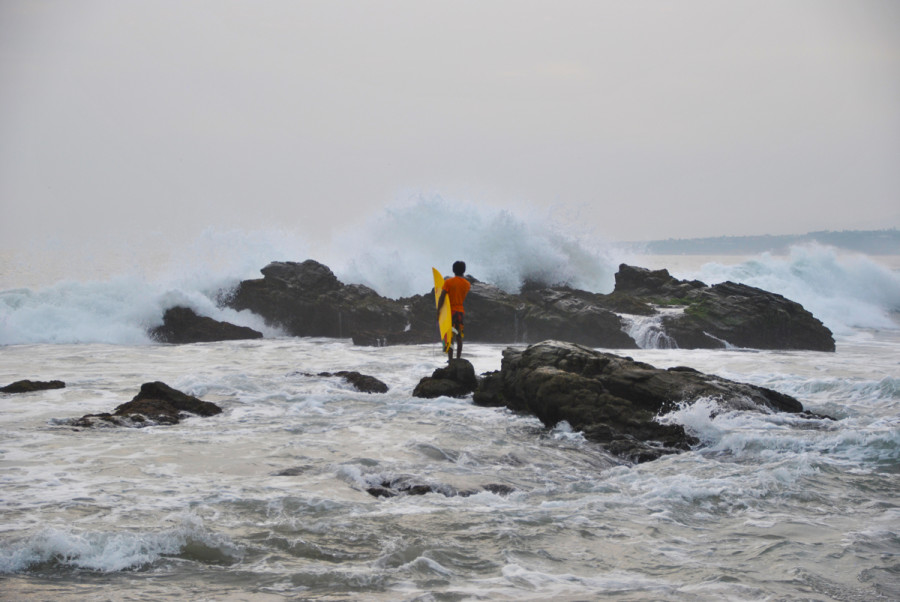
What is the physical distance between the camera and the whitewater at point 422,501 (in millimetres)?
4113

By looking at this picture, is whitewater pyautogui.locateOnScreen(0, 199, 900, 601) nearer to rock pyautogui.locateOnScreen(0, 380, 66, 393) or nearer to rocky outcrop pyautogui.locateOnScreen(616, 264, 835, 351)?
rock pyautogui.locateOnScreen(0, 380, 66, 393)

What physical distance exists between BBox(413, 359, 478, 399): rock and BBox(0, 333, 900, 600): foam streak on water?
63cm

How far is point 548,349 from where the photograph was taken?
10.0 m

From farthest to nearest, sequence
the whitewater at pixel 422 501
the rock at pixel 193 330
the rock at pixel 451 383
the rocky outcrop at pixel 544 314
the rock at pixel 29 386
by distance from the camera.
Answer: the rock at pixel 193 330 < the rocky outcrop at pixel 544 314 < the rock at pixel 451 383 < the rock at pixel 29 386 < the whitewater at pixel 422 501

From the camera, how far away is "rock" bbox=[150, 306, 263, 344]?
18516 mm

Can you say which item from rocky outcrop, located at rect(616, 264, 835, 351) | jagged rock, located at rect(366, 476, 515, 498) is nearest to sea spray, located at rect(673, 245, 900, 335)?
rocky outcrop, located at rect(616, 264, 835, 351)

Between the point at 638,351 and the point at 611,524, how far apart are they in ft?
40.0

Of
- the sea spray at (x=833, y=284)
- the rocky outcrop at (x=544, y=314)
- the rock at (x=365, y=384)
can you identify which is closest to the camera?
the rock at (x=365, y=384)

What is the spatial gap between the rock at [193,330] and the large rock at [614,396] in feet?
34.8

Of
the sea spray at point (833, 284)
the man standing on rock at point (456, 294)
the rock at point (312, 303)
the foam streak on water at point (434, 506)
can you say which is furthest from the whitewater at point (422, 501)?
the sea spray at point (833, 284)

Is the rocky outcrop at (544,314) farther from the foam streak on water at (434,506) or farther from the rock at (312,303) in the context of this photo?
the foam streak on water at (434,506)

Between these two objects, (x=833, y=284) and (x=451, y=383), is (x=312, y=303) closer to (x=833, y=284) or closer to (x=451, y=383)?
(x=451, y=383)

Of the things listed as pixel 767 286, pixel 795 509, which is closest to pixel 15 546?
pixel 795 509

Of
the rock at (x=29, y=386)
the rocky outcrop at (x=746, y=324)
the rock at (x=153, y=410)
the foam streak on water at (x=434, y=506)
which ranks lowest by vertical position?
the foam streak on water at (x=434, y=506)
